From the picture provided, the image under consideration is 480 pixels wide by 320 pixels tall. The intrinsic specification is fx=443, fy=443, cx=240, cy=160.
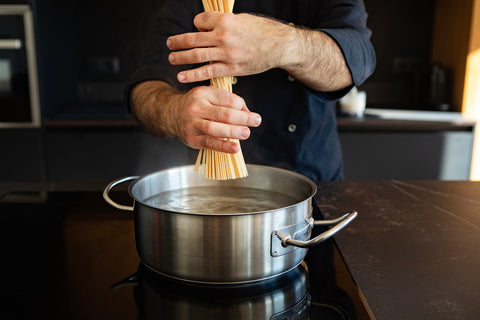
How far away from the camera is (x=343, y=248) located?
74cm

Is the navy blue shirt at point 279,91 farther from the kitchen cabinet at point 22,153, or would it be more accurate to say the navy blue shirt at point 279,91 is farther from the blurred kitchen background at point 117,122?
the kitchen cabinet at point 22,153

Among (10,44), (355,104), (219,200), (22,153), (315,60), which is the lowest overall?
(22,153)

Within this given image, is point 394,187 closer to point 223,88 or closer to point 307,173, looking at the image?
point 307,173

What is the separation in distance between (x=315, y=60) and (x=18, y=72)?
6.02 ft

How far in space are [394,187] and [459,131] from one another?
1491 millimetres

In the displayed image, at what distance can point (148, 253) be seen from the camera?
2.07 feet

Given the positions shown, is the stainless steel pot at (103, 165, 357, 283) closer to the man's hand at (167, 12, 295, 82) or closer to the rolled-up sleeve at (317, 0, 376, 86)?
the man's hand at (167, 12, 295, 82)

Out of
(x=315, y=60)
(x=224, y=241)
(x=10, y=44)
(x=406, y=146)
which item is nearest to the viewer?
(x=224, y=241)

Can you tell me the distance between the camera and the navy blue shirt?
1.32m

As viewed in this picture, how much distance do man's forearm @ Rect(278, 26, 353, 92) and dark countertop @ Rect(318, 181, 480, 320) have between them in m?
0.26

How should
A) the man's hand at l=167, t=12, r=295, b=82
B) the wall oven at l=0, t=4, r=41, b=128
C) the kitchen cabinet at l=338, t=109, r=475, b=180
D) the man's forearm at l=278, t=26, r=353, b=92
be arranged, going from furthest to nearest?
the kitchen cabinet at l=338, t=109, r=475, b=180 < the wall oven at l=0, t=4, r=41, b=128 < the man's forearm at l=278, t=26, r=353, b=92 < the man's hand at l=167, t=12, r=295, b=82

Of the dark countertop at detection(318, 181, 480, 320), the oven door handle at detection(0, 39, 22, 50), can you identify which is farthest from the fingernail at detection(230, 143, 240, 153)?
the oven door handle at detection(0, 39, 22, 50)

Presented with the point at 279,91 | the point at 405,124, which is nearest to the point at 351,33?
the point at 279,91

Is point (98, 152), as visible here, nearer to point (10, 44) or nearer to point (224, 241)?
point (10, 44)
